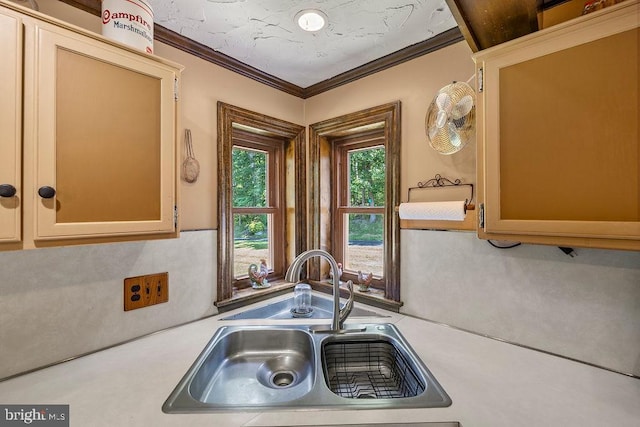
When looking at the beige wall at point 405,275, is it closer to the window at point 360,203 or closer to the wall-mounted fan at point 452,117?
the wall-mounted fan at point 452,117

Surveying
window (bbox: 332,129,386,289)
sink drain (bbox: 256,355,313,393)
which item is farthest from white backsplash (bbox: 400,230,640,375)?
sink drain (bbox: 256,355,313,393)

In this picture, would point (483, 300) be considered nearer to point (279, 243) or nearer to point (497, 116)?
point (497, 116)

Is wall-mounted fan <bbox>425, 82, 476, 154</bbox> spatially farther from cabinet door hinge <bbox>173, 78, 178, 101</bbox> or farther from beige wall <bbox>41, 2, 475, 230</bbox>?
cabinet door hinge <bbox>173, 78, 178, 101</bbox>

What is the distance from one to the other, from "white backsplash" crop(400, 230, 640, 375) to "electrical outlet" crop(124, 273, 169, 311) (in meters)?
1.15

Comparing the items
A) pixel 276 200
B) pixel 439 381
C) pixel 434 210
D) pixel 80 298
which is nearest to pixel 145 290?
pixel 80 298

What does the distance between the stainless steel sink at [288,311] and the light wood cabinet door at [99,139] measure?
2.32 ft

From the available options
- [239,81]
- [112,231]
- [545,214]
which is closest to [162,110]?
[112,231]

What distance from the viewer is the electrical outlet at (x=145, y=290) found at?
3.93ft

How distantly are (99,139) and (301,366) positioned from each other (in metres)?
1.15

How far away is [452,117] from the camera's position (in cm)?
119

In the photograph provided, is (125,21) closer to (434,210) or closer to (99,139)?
(99,139)

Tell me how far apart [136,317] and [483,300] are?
149 cm

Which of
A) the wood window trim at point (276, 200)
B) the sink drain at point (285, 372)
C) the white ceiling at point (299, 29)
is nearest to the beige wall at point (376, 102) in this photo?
the white ceiling at point (299, 29)

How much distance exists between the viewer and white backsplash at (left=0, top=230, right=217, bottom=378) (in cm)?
96
